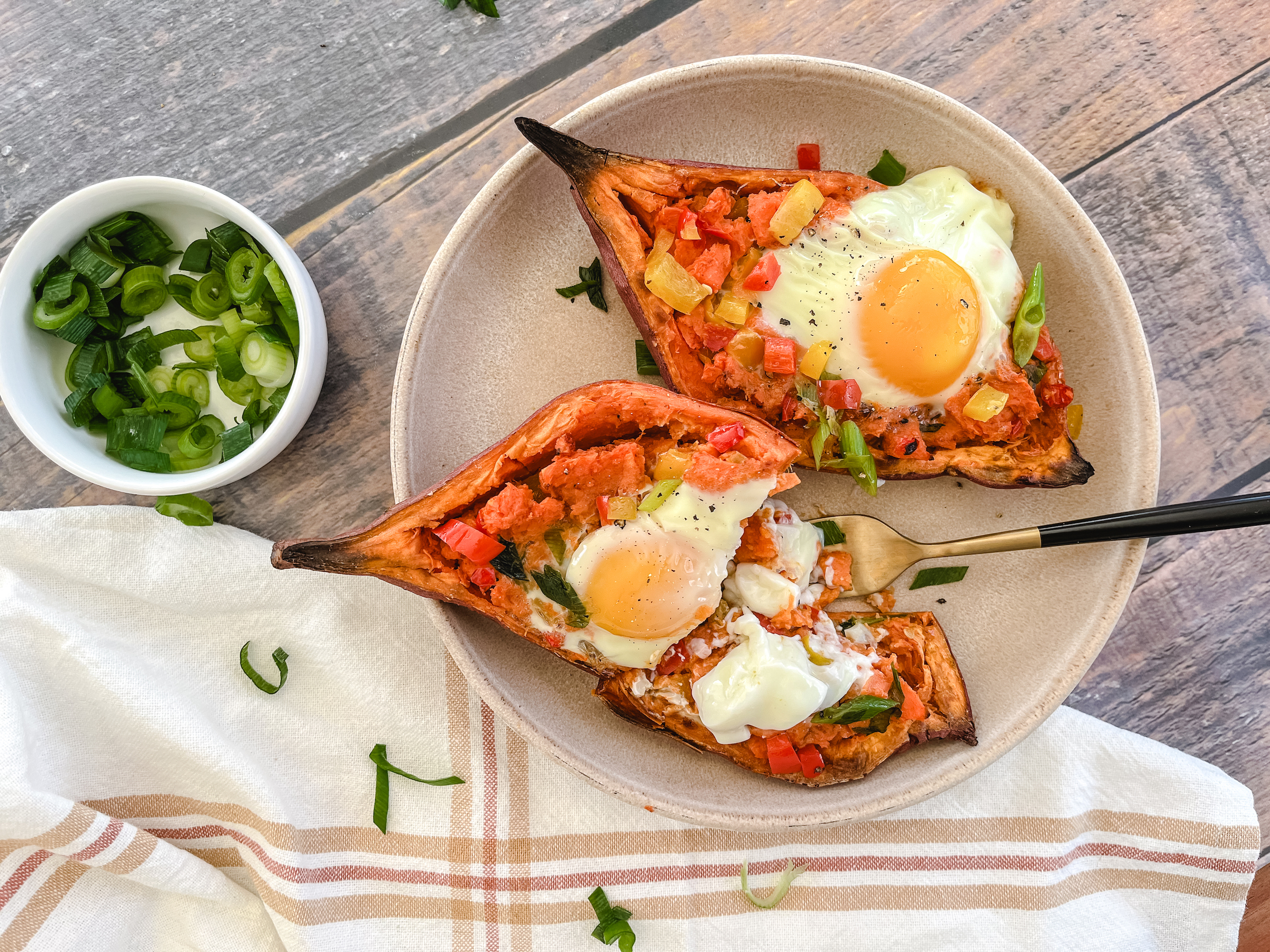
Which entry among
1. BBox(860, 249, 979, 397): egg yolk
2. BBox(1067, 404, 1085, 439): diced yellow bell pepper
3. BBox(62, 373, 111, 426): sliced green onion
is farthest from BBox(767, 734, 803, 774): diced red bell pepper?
BBox(62, 373, 111, 426): sliced green onion

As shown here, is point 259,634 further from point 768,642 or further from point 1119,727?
Result: point 1119,727

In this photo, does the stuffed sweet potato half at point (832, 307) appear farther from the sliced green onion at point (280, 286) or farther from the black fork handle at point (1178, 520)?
the sliced green onion at point (280, 286)

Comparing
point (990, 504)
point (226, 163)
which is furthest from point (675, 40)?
point (990, 504)

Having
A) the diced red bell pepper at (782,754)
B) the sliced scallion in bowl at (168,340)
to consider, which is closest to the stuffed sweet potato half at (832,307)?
the diced red bell pepper at (782,754)

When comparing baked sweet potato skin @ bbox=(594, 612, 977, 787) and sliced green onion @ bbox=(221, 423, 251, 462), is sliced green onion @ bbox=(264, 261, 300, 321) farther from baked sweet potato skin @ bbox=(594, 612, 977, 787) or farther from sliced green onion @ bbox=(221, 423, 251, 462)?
baked sweet potato skin @ bbox=(594, 612, 977, 787)

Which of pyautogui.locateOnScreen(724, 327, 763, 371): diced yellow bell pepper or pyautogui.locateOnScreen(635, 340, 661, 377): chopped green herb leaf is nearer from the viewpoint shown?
pyautogui.locateOnScreen(724, 327, 763, 371): diced yellow bell pepper

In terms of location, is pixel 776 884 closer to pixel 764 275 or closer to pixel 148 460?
pixel 764 275

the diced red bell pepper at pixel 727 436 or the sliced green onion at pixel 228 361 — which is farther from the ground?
the diced red bell pepper at pixel 727 436
